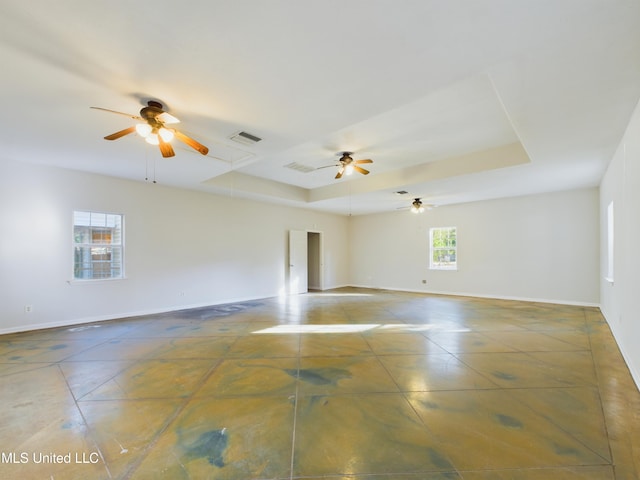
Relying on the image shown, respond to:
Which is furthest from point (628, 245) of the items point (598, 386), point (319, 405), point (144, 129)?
point (144, 129)

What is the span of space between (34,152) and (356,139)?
4.83 meters

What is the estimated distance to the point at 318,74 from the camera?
8.00 feet

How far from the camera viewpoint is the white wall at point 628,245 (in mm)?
2803

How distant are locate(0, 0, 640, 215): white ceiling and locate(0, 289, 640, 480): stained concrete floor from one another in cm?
275

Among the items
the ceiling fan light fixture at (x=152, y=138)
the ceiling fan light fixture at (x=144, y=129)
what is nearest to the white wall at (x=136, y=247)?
the ceiling fan light fixture at (x=152, y=138)

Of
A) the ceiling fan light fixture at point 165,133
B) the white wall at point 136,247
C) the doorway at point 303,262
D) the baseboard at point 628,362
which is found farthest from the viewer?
the doorway at point 303,262

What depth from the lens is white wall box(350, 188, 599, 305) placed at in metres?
6.61

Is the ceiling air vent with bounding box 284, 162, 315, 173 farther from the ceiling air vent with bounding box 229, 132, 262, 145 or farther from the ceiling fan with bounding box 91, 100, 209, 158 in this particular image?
the ceiling fan with bounding box 91, 100, 209, 158

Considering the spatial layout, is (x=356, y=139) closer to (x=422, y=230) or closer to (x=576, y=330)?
(x=576, y=330)

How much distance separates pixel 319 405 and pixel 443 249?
7551mm

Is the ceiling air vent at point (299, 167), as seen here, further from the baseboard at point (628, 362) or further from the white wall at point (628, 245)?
the baseboard at point (628, 362)

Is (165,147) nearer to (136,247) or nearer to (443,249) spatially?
(136,247)

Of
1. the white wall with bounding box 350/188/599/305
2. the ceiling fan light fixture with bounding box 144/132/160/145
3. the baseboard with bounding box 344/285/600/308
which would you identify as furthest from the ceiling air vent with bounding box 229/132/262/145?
the baseboard with bounding box 344/285/600/308

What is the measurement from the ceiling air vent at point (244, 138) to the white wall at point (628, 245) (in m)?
4.08
